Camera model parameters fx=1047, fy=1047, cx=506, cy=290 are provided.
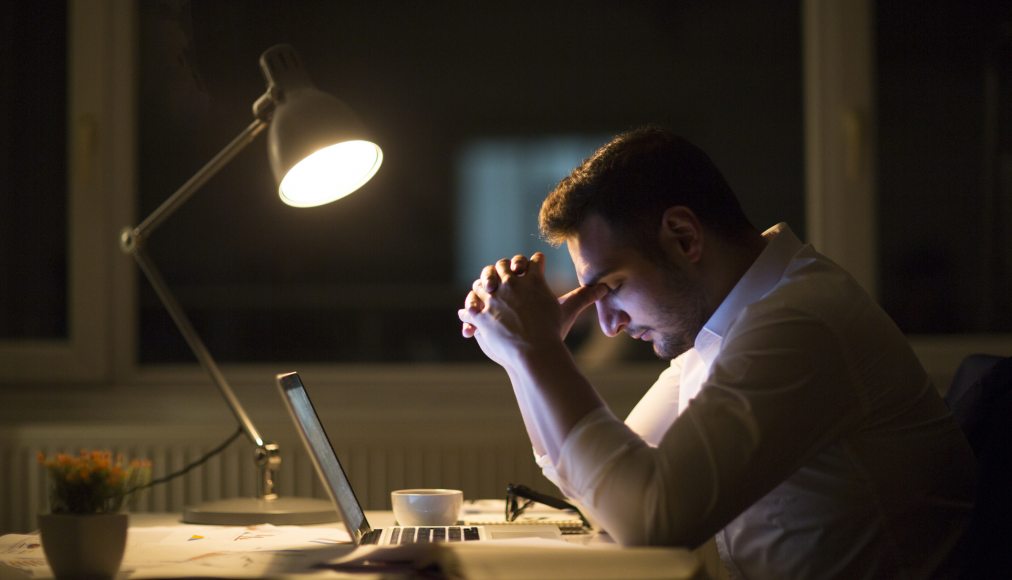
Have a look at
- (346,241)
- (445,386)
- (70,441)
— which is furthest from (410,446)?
(346,241)

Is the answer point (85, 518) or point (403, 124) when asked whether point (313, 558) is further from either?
point (403, 124)

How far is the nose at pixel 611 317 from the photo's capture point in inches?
58.2

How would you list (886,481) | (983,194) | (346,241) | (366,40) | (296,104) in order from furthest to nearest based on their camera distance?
(366,40) < (346,241) < (983,194) < (296,104) < (886,481)

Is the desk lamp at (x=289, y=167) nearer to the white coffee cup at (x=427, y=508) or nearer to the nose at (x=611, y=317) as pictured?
the white coffee cup at (x=427, y=508)

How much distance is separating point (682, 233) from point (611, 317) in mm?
168

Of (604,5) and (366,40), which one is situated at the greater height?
(366,40)

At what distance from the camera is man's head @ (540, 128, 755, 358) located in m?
1.41

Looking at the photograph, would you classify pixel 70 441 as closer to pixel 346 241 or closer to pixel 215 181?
pixel 215 181

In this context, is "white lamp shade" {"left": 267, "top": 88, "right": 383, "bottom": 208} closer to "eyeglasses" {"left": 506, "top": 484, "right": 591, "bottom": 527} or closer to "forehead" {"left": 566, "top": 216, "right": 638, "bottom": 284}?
"forehead" {"left": 566, "top": 216, "right": 638, "bottom": 284}

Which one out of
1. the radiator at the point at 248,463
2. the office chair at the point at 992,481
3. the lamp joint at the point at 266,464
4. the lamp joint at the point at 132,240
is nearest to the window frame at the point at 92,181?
the radiator at the point at 248,463

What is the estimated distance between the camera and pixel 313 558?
117 cm

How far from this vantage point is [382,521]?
167 centimetres

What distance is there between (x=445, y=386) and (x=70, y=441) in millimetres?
915

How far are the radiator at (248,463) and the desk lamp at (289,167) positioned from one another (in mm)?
733
